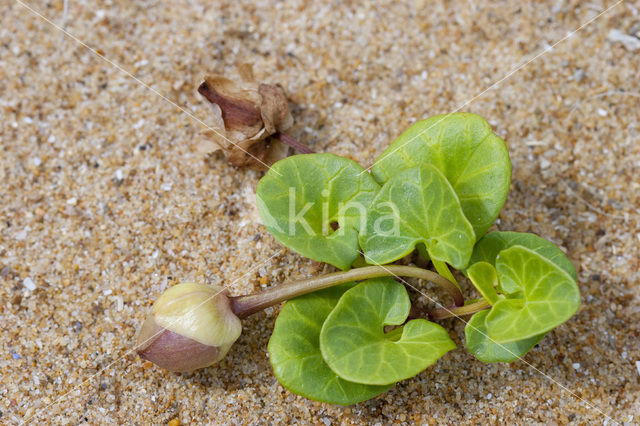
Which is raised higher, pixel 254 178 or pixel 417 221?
pixel 417 221

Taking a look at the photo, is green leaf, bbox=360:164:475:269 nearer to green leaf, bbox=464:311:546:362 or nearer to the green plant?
the green plant

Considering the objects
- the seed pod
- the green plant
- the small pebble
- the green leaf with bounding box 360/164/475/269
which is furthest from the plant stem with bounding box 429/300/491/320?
the small pebble

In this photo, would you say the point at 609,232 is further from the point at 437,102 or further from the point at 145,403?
the point at 145,403

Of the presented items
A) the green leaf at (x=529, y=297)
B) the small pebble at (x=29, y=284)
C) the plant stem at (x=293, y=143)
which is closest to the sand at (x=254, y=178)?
the small pebble at (x=29, y=284)

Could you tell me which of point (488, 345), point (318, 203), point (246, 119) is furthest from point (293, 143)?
point (488, 345)

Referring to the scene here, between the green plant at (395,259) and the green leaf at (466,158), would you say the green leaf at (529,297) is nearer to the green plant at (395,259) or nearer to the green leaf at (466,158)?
the green plant at (395,259)

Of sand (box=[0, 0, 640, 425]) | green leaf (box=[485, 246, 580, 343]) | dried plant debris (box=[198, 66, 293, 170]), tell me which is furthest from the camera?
dried plant debris (box=[198, 66, 293, 170])

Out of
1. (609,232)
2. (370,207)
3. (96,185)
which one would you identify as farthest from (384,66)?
(96,185)

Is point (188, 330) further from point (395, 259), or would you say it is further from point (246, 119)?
point (246, 119)
